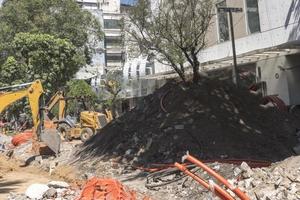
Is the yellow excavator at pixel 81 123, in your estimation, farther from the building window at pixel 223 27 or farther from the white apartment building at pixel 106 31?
the white apartment building at pixel 106 31

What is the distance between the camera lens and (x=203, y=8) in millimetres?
20109

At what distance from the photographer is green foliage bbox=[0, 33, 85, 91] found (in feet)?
131

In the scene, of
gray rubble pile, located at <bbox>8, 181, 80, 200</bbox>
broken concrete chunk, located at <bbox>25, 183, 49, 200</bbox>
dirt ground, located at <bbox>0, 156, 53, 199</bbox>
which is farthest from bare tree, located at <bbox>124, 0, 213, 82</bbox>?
broken concrete chunk, located at <bbox>25, 183, 49, 200</bbox>

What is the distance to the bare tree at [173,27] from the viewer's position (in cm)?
1953

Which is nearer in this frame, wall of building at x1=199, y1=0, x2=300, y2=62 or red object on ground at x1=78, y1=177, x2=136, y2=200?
red object on ground at x1=78, y1=177, x2=136, y2=200

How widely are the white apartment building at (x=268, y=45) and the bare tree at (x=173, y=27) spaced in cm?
369

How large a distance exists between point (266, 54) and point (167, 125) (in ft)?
29.0

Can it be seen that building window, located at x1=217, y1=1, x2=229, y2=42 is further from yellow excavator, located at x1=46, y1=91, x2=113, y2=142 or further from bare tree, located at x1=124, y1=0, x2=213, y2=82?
yellow excavator, located at x1=46, y1=91, x2=113, y2=142

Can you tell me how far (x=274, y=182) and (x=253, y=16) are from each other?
682 inches

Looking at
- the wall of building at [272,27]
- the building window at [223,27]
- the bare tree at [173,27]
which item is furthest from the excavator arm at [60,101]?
the building window at [223,27]

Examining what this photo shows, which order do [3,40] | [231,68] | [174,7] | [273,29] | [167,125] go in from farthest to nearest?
[3,40] → [231,68] → [273,29] → [174,7] → [167,125]

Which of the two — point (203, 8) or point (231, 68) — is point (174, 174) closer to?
point (203, 8)

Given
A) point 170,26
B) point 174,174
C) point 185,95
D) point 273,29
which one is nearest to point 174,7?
point 170,26

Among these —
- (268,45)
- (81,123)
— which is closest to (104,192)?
(268,45)
